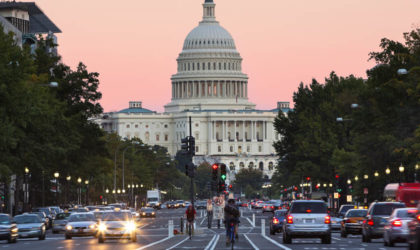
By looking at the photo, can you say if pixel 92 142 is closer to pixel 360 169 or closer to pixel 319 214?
pixel 360 169

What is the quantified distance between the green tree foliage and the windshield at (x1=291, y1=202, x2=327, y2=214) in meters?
22.5

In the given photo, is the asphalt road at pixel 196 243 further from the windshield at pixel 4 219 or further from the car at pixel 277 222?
the car at pixel 277 222

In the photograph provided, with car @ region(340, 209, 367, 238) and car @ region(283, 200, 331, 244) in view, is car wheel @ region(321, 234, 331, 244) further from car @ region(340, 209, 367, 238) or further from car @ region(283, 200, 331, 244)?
car @ region(340, 209, 367, 238)

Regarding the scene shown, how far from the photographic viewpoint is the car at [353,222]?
59.5 m

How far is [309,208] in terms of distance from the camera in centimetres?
4706

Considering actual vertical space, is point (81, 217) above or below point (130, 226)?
above

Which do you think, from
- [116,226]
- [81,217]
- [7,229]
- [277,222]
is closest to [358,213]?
[277,222]

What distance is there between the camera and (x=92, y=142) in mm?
99312

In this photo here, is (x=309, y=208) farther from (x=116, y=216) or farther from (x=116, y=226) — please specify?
(x=116, y=216)

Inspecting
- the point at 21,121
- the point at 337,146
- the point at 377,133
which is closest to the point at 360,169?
the point at 377,133

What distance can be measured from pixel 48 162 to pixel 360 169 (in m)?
26.5

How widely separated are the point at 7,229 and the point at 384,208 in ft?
55.3

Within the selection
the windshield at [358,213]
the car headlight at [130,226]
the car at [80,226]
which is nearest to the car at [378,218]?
the windshield at [358,213]

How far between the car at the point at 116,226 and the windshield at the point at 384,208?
35.9 ft
